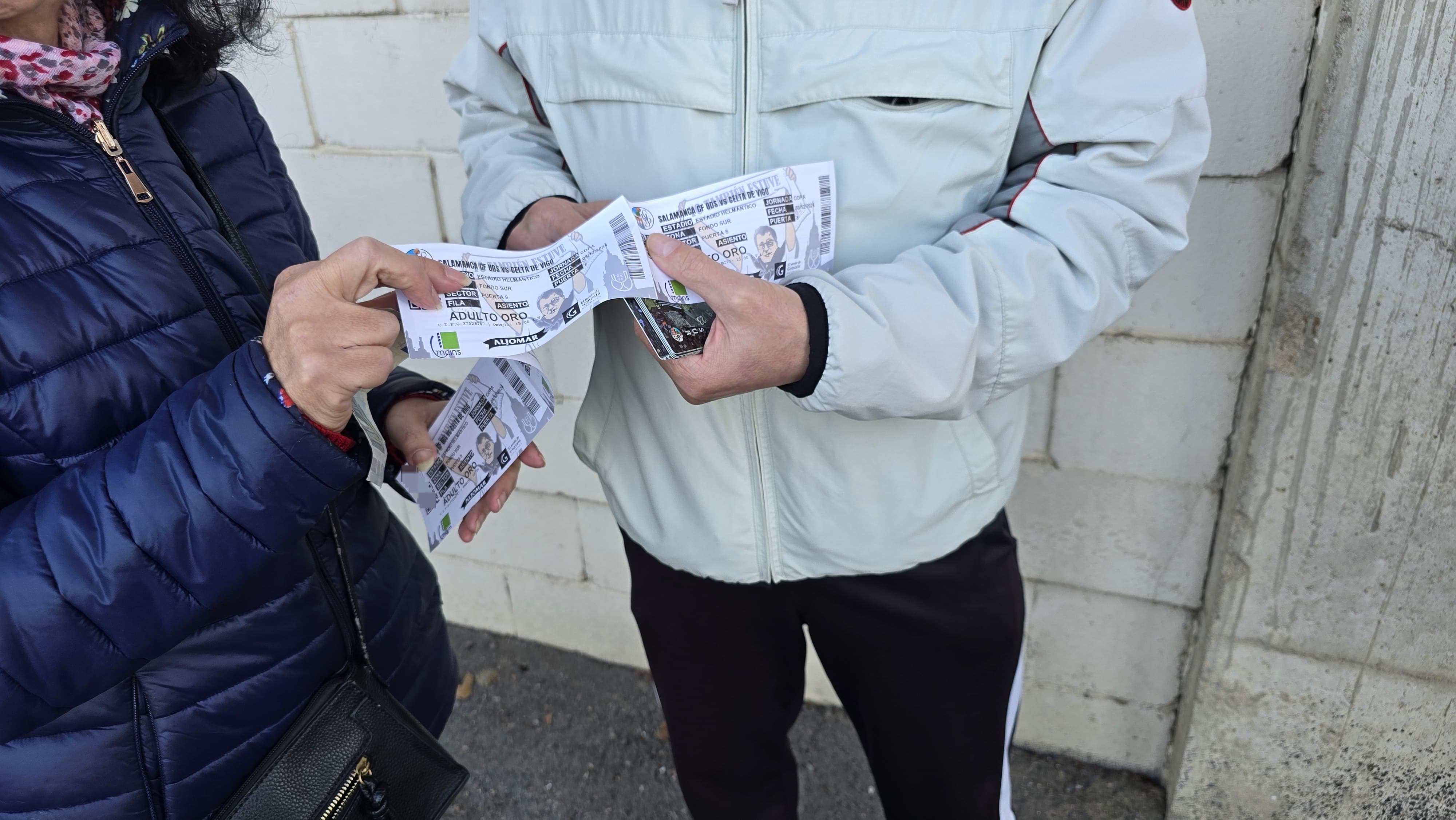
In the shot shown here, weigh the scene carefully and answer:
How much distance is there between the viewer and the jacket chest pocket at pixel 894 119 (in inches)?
42.9

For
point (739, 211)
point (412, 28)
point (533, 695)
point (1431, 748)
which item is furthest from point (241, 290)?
point (1431, 748)

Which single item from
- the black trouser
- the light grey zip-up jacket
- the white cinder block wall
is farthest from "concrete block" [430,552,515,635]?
the light grey zip-up jacket

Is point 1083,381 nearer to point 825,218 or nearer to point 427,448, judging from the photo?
point 825,218

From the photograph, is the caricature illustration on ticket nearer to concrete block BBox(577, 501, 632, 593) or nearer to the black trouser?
the black trouser

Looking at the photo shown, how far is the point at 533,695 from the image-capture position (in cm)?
267

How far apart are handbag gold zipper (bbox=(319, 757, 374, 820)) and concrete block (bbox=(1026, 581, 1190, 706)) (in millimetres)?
1525

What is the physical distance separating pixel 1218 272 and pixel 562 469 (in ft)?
5.35

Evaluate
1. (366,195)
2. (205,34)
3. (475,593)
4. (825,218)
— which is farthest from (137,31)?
(475,593)

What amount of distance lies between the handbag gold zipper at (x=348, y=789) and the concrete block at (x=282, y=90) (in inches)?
67.3

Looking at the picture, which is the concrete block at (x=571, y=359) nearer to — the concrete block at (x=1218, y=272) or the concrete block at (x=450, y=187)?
the concrete block at (x=450, y=187)

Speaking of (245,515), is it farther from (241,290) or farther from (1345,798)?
(1345,798)

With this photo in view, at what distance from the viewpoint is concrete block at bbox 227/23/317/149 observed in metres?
2.23

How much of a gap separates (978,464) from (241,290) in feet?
3.31

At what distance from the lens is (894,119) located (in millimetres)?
1112
